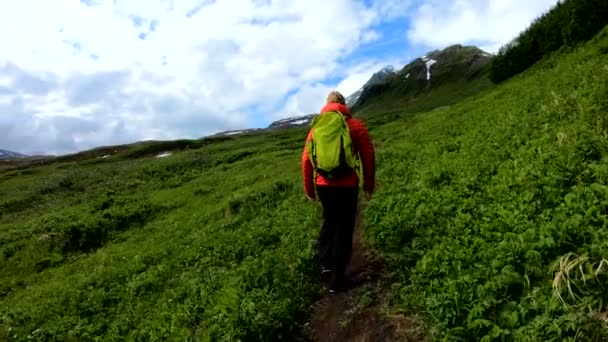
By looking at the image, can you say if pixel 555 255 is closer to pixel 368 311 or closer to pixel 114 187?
pixel 368 311

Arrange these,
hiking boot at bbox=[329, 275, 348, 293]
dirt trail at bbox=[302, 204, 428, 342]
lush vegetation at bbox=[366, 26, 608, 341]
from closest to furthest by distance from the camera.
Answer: lush vegetation at bbox=[366, 26, 608, 341] → dirt trail at bbox=[302, 204, 428, 342] → hiking boot at bbox=[329, 275, 348, 293]

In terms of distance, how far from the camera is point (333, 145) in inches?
362

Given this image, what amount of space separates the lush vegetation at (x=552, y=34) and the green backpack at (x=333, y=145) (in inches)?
1590

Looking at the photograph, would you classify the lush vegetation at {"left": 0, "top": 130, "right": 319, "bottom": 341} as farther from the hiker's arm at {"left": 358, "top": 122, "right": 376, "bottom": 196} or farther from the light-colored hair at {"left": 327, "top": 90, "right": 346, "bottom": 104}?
the light-colored hair at {"left": 327, "top": 90, "right": 346, "bottom": 104}

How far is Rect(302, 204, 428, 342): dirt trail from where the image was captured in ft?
25.8

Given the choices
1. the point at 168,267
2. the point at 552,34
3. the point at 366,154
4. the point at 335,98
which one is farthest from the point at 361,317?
the point at 552,34

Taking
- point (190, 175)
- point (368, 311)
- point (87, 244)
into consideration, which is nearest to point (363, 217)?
point (368, 311)

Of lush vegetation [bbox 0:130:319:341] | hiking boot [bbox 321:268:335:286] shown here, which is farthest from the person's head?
lush vegetation [bbox 0:130:319:341]

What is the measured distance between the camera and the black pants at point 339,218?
31.7 feet

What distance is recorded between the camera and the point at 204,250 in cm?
1569

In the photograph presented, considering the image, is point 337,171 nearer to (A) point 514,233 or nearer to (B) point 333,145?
(B) point 333,145

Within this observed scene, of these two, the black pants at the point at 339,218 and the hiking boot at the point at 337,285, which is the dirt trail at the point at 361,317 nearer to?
the hiking boot at the point at 337,285

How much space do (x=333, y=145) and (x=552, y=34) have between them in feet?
169

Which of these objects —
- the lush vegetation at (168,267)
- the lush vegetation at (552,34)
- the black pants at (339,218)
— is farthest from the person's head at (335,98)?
the lush vegetation at (552,34)
